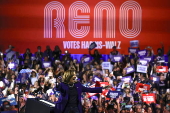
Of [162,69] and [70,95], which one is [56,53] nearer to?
[162,69]

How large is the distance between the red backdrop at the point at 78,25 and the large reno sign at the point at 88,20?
5cm

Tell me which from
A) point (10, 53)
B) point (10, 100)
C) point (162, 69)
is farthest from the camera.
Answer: point (10, 53)

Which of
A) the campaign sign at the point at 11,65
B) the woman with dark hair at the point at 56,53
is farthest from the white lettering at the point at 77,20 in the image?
the campaign sign at the point at 11,65

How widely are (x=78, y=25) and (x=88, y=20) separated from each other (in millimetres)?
521

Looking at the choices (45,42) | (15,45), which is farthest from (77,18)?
(15,45)

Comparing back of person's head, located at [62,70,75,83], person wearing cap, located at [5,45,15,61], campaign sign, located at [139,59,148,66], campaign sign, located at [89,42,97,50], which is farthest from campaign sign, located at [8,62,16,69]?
back of person's head, located at [62,70,75,83]

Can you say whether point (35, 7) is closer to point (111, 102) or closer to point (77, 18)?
point (77, 18)

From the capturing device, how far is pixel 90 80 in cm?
1249

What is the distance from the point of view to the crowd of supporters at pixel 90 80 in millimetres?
10562

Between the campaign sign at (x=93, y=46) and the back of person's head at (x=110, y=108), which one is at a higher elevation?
the campaign sign at (x=93, y=46)

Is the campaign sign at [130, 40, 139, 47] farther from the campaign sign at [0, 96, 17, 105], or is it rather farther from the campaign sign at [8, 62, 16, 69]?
the campaign sign at [0, 96, 17, 105]

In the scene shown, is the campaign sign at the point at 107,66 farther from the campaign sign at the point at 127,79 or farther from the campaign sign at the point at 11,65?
the campaign sign at the point at 11,65

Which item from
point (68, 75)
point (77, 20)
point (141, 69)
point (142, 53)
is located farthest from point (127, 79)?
point (68, 75)

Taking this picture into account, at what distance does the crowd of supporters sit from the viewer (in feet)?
34.7
